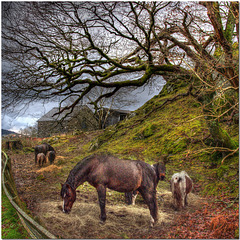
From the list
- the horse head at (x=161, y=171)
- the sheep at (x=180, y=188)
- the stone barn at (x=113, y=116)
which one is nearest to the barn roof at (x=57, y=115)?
the stone barn at (x=113, y=116)

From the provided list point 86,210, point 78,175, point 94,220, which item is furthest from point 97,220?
point 78,175

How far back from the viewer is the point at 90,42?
423 centimetres

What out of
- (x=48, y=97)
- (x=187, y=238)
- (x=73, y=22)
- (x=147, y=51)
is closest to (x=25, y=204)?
(x=48, y=97)

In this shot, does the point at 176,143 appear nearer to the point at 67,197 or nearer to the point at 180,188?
the point at 180,188

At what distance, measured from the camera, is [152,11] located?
13.3ft

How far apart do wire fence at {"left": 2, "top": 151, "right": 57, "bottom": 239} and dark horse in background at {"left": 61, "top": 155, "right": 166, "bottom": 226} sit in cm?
46

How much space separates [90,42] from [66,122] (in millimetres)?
2098

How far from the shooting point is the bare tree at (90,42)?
3656 millimetres

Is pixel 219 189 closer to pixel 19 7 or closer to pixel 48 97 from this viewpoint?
pixel 48 97

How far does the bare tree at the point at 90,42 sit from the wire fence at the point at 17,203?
58.6 inches

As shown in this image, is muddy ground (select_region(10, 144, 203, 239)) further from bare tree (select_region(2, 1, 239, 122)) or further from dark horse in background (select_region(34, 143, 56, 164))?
bare tree (select_region(2, 1, 239, 122))

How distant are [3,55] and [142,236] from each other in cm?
443

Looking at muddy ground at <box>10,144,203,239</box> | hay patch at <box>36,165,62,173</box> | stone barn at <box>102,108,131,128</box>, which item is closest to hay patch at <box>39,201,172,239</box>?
muddy ground at <box>10,144,203,239</box>

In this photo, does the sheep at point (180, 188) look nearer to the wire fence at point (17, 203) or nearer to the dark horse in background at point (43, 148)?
the wire fence at point (17, 203)
